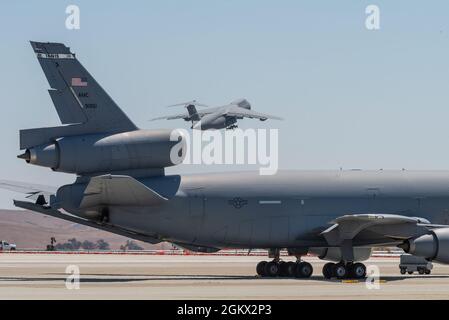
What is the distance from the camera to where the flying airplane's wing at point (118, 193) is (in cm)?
4581

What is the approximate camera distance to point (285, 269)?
171 ft

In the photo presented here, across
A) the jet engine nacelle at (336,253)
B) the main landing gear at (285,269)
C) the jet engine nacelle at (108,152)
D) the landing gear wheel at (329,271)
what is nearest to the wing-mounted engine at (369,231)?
the landing gear wheel at (329,271)

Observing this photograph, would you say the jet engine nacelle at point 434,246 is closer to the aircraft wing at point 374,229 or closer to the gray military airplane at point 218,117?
the aircraft wing at point 374,229

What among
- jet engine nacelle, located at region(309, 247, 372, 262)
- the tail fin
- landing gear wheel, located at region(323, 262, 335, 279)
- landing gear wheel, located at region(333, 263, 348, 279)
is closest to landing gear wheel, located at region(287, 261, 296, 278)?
jet engine nacelle, located at region(309, 247, 372, 262)

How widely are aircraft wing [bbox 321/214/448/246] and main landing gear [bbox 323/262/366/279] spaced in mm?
1350

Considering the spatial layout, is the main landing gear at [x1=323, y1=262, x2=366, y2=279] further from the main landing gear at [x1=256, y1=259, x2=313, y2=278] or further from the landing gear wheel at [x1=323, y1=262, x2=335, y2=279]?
the main landing gear at [x1=256, y1=259, x2=313, y2=278]

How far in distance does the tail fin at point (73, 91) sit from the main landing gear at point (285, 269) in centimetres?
1094

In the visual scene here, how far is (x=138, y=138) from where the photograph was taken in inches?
1858

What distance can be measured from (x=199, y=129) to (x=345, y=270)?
5046 cm

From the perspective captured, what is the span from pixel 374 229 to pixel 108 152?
1339 centimetres
